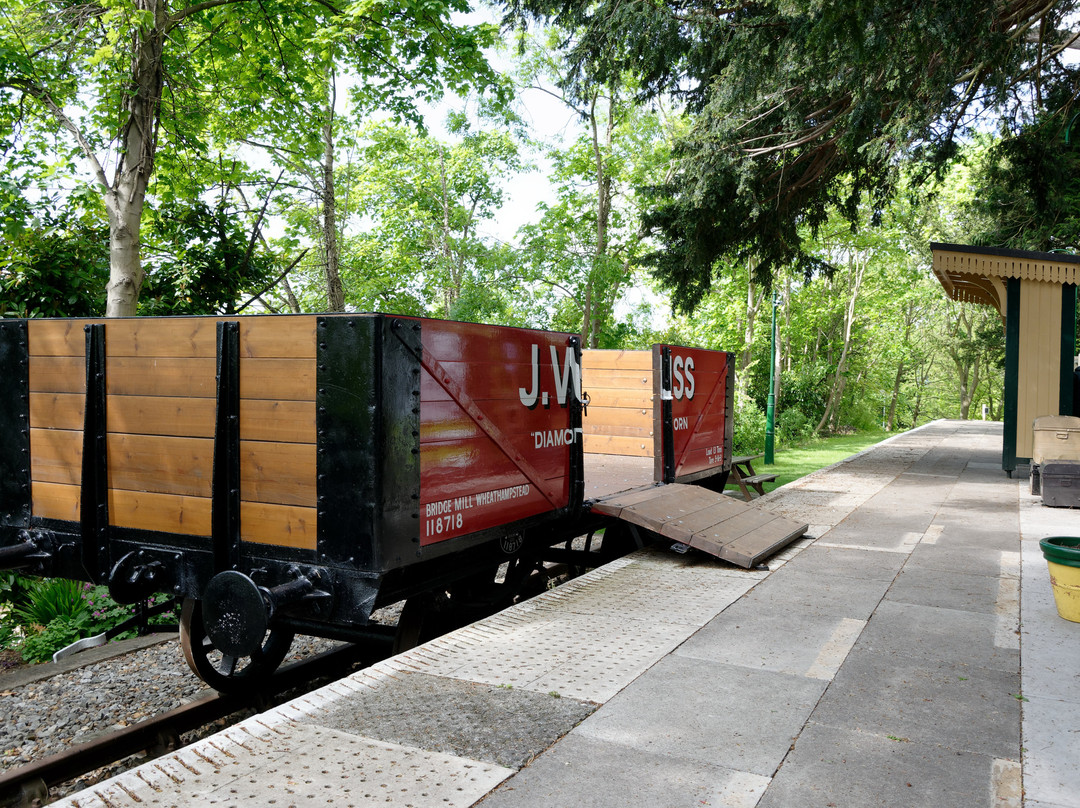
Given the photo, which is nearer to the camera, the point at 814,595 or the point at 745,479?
the point at 814,595

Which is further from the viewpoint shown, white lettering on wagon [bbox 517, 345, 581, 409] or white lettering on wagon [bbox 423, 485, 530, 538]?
white lettering on wagon [bbox 517, 345, 581, 409]

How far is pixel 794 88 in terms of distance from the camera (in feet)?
38.9

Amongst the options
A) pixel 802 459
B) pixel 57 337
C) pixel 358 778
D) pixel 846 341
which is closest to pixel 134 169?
pixel 57 337

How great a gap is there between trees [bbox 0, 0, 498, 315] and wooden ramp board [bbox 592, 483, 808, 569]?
5.84m

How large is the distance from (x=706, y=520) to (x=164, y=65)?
940cm

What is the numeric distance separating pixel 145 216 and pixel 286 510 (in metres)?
10.3

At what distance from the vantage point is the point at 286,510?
4305mm

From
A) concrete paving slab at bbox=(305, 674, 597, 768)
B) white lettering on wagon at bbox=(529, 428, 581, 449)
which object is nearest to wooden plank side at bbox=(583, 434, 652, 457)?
white lettering on wagon at bbox=(529, 428, 581, 449)

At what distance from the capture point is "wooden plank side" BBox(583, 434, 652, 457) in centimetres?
941

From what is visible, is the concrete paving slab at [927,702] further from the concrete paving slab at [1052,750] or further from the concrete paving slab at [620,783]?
the concrete paving slab at [620,783]

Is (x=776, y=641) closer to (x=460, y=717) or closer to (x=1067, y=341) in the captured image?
(x=460, y=717)

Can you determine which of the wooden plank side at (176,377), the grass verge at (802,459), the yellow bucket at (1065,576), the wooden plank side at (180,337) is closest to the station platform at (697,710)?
the yellow bucket at (1065,576)

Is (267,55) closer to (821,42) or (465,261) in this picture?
(821,42)

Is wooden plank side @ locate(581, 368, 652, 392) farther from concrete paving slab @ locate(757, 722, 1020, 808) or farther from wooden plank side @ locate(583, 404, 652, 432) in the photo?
concrete paving slab @ locate(757, 722, 1020, 808)
